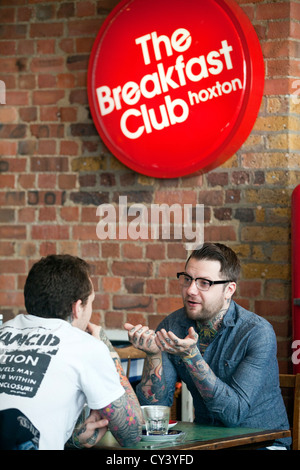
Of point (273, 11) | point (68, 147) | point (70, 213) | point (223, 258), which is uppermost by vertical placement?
point (273, 11)

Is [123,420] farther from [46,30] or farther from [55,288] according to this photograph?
[46,30]

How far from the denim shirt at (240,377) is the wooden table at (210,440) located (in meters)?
0.09

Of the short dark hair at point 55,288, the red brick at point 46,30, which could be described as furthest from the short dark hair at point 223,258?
the red brick at point 46,30

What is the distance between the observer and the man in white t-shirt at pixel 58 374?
1.73m

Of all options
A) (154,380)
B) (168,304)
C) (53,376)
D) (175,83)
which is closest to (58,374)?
(53,376)

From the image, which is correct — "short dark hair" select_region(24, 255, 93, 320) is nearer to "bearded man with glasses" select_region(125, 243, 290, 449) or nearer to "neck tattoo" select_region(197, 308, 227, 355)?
"bearded man with glasses" select_region(125, 243, 290, 449)

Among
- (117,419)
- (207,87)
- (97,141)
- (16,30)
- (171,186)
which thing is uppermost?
(16,30)

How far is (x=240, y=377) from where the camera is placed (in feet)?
7.56

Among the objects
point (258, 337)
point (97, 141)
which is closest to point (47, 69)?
Answer: point (97, 141)

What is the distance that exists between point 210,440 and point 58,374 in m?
0.52
